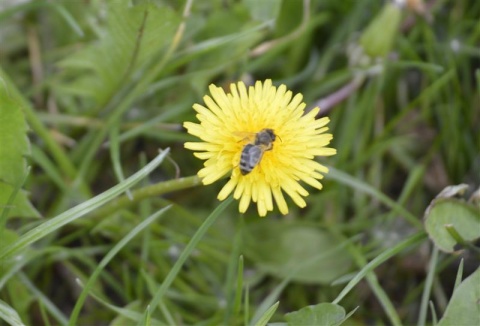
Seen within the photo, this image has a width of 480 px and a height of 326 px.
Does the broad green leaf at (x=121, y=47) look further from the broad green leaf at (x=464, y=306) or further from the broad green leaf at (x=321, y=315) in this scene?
the broad green leaf at (x=464, y=306)

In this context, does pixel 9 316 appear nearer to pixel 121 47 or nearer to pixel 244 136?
pixel 244 136

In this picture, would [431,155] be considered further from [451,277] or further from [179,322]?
[179,322]

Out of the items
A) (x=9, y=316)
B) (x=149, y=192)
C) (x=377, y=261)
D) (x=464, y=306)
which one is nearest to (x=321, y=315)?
(x=377, y=261)

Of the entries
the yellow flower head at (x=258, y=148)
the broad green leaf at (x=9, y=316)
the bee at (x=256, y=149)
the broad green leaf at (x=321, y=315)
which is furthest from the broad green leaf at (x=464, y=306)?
the broad green leaf at (x=9, y=316)

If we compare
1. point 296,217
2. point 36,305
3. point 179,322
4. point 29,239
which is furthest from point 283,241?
point 29,239

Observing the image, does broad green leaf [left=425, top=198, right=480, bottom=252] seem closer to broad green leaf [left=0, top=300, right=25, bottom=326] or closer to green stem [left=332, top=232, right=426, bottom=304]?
green stem [left=332, top=232, right=426, bottom=304]
